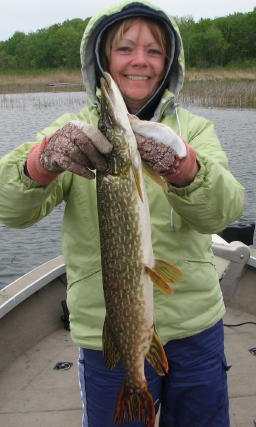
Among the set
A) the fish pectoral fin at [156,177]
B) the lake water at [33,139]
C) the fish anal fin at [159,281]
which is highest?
the fish pectoral fin at [156,177]

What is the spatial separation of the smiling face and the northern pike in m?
0.28

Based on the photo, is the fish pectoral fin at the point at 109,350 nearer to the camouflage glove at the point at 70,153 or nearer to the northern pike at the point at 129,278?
the northern pike at the point at 129,278

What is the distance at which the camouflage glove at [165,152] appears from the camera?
5.64 feet

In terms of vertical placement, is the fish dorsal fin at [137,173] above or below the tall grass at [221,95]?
above

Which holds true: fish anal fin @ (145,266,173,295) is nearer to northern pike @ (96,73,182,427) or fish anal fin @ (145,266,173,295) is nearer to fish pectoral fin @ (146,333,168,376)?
northern pike @ (96,73,182,427)

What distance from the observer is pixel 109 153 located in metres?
1.83

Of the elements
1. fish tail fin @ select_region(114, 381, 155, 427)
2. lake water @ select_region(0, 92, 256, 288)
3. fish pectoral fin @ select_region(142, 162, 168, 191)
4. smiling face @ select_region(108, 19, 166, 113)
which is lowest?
lake water @ select_region(0, 92, 256, 288)

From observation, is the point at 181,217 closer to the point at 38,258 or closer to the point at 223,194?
the point at 223,194

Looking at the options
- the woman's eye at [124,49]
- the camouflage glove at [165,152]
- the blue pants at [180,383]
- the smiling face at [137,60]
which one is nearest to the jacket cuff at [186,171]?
the camouflage glove at [165,152]

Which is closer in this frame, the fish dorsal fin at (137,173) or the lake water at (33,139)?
the fish dorsal fin at (137,173)

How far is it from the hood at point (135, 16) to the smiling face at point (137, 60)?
6 centimetres

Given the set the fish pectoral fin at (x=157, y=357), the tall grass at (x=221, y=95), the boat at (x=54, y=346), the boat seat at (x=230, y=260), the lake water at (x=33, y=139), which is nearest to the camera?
the fish pectoral fin at (x=157, y=357)

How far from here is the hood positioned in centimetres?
211

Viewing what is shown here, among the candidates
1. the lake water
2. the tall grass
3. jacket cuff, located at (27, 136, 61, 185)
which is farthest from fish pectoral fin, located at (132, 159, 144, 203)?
the tall grass
